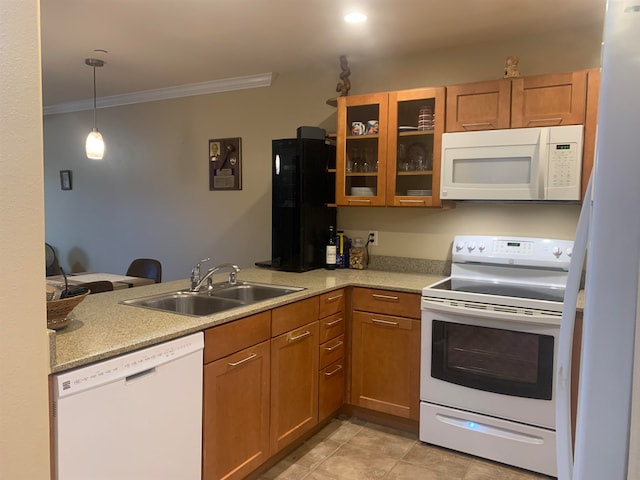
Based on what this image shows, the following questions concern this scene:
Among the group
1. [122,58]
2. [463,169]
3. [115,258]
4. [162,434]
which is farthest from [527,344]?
[115,258]

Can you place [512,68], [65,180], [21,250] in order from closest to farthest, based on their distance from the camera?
[21,250] < [512,68] < [65,180]

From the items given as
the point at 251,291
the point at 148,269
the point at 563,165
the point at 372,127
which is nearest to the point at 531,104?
the point at 563,165

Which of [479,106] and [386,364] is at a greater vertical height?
[479,106]

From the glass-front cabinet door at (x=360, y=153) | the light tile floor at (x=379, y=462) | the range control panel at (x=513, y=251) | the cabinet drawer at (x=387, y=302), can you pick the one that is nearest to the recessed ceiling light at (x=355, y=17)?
the glass-front cabinet door at (x=360, y=153)

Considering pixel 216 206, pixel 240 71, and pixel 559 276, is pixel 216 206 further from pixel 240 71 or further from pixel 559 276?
pixel 559 276

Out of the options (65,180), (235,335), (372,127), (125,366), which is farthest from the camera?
(65,180)

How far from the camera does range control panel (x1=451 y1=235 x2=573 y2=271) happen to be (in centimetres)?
278

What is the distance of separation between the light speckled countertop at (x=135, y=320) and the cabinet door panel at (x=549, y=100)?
1.11m

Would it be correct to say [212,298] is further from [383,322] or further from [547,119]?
[547,119]

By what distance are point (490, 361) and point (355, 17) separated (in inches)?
78.3

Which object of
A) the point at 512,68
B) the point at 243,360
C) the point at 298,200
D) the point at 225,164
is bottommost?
the point at 243,360

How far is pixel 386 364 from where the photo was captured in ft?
9.52

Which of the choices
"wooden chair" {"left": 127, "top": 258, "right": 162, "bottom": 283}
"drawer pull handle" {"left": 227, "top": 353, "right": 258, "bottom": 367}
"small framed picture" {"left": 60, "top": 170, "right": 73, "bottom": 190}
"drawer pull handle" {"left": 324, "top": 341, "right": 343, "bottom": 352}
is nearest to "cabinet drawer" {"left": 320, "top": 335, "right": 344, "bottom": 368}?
"drawer pull handle" {"left": 324, "top": 341, "right": 343, "bottom": 352}

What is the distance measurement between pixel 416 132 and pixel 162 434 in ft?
7.32
